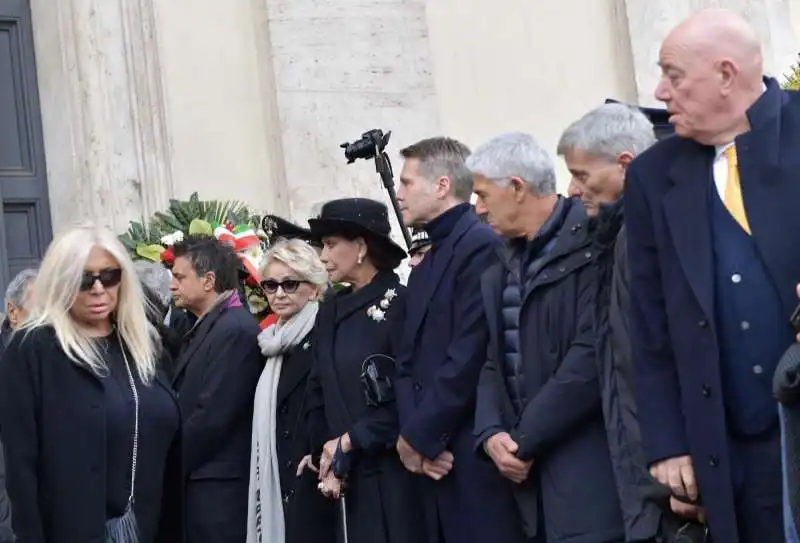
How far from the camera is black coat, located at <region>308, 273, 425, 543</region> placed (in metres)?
6.31

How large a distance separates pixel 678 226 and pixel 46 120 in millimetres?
6086

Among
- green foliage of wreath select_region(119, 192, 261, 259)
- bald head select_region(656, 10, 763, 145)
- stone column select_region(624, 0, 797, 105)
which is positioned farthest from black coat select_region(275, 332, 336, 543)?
stone column select_region(624, 0, 797, 105)

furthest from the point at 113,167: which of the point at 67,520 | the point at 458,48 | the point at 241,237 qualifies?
the point at 67,520

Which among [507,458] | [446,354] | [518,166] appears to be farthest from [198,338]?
[507,458]

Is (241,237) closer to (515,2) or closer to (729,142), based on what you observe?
(515,2)

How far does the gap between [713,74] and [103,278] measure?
7.58 ft

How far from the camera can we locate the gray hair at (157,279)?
25.8ft

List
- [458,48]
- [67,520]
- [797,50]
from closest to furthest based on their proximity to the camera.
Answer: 1. [67,520]
2. [458,48]
3. [797,50]

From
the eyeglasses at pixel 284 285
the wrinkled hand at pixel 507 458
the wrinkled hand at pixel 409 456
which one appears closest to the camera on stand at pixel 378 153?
the eyeglasses at pixel 284 285

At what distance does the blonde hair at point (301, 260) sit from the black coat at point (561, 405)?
1.75m

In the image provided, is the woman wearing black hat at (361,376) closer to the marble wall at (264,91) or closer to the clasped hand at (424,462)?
the clasped hand at (424,462)

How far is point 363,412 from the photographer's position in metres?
6.46

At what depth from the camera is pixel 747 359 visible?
412cm

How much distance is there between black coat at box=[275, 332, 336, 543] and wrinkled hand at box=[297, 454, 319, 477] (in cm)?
3
